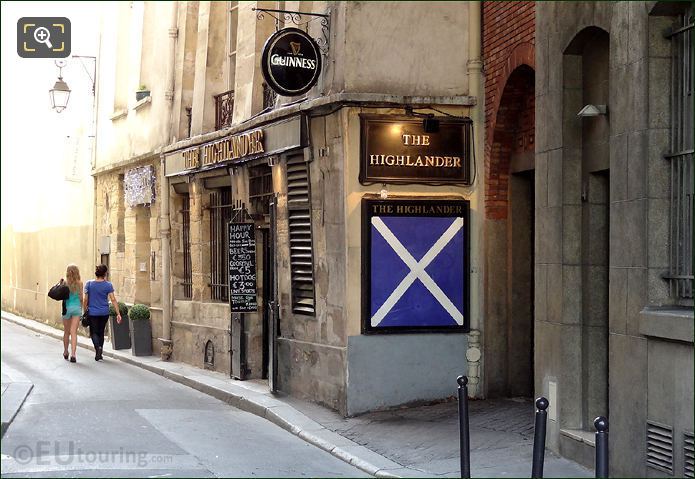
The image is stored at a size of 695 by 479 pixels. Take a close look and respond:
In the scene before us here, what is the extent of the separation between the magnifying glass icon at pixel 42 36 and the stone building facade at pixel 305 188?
3.70m

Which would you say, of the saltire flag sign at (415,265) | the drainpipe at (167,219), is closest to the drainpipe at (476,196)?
the saltire flag sign at (415,265)

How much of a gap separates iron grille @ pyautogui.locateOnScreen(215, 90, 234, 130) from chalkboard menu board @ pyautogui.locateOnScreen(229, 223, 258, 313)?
7.64 ft

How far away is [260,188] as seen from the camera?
1596 cm

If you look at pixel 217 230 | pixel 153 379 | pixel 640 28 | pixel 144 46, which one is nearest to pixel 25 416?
pixel 153 379

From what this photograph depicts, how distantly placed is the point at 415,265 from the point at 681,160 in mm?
4767

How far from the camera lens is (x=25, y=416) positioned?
1243 cm

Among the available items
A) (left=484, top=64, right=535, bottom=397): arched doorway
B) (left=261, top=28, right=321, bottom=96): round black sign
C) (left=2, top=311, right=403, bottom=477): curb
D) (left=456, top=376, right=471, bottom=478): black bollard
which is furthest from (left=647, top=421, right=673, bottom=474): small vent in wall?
(left=261, top=28, right=321, bottom=96): round black sign

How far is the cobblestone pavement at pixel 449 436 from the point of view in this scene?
962 cm

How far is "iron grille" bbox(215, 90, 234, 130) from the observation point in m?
17.3

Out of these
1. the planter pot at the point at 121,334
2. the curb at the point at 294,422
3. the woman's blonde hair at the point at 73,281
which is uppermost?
the woman's blonde hair at the point at 73,281

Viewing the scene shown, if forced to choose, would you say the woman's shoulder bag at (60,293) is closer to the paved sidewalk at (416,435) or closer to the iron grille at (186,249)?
the iron grille at (186,249)

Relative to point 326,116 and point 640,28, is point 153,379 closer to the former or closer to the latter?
point 326,116

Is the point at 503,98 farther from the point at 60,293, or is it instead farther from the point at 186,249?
the point at 60,293

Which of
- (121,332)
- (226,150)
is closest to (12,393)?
(226,150)
